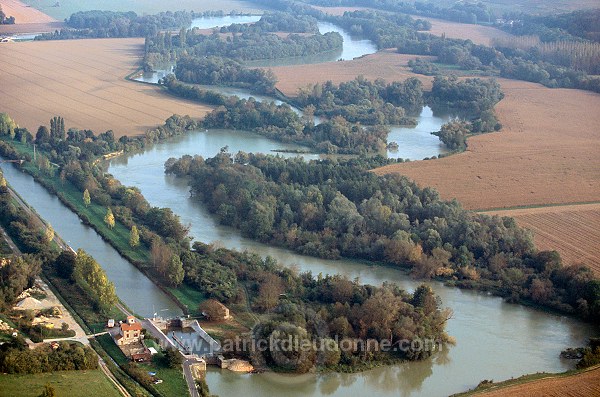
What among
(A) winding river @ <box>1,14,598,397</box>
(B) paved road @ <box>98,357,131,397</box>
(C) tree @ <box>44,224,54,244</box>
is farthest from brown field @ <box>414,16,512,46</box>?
(B) paved road @ <box>98,357,131,397</box>

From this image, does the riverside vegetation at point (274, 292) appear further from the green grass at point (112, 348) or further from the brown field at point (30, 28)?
the brown field at point (30, 28)

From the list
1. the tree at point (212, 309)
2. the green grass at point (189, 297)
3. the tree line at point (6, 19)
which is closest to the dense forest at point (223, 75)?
the tree line at point (6, 19)

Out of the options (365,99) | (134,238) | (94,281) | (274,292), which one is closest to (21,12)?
(365,99)

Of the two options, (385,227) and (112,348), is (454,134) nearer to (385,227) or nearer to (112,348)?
(385,227)

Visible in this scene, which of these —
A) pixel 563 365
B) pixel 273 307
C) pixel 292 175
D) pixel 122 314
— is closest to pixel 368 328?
pixel 273 307

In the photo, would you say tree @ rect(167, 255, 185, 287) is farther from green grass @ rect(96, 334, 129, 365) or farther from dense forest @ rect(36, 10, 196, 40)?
dense forest @ rect(36, 10, 196, 40)

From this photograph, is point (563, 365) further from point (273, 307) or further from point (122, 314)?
point (122, 314)

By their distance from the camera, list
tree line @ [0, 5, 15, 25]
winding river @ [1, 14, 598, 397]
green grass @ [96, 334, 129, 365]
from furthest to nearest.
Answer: tree line @ [0, 5, 15, 25] → green grass @ [96, 334, 129, 365] → winding river @ [1, 14, 598, 397]
